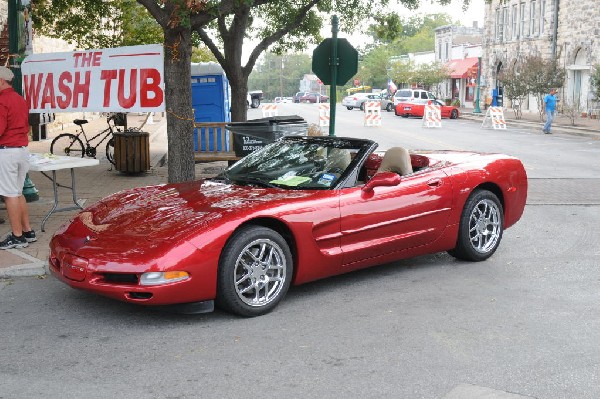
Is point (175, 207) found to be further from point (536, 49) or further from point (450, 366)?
point (536, 49)

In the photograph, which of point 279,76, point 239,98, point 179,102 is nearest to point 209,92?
point 239,98

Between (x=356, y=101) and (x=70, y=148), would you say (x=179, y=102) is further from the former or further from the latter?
(x=356, y=101)

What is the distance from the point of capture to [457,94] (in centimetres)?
6444

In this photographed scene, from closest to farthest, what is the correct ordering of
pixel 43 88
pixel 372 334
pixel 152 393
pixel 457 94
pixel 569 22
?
pixel 152 393, pixel 372 334, pixel 43 88, pixel 569 22, pixel 457 94

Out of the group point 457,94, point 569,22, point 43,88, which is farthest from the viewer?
point 457,94

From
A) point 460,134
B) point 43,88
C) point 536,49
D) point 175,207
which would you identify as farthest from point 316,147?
point 536,49

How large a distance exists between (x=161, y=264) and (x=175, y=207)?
2.91 ft

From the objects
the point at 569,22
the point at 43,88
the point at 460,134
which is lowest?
the point at 460,134

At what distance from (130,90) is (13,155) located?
6.26 ft

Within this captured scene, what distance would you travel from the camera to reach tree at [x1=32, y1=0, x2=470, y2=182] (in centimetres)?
876

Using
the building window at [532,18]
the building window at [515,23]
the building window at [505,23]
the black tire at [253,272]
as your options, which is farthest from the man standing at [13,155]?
the building window at [505,23]

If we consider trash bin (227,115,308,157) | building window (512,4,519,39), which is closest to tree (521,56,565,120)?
building window (512,4,519,39)

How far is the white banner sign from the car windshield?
90.4 inches

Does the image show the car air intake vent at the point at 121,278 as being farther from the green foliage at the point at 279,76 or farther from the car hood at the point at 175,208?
the green foliage at the point at 279,76
